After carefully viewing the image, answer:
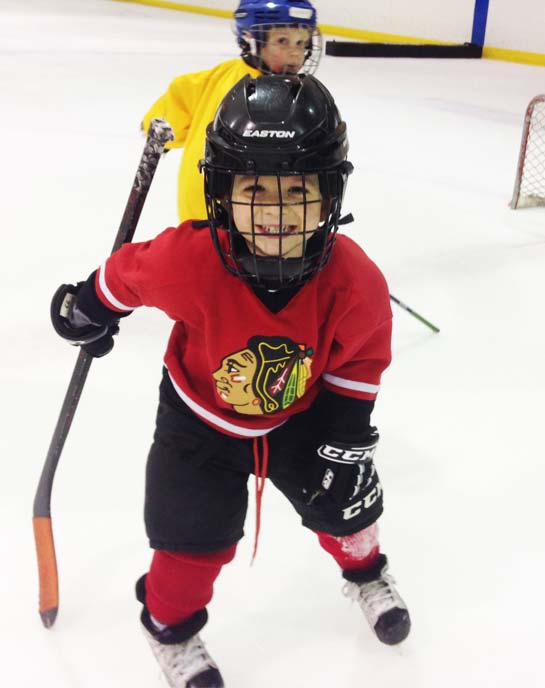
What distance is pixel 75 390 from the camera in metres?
1.25

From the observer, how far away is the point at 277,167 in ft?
2.79

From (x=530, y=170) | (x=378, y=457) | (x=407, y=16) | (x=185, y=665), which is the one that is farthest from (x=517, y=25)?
(x=185, y=665)

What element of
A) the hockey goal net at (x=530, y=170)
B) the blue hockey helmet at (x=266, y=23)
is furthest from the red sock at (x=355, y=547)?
the hockey goal net at (x=530, y=170)

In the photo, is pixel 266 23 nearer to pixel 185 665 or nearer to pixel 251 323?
pixel 251 323

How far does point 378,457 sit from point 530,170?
221cm

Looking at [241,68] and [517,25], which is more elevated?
[241,68]

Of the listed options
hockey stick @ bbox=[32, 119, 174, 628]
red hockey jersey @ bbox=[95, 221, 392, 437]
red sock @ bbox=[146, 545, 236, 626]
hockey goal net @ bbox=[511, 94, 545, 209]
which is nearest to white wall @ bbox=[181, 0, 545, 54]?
hockey goal net @ bbox=[511, 94, 545, 209]

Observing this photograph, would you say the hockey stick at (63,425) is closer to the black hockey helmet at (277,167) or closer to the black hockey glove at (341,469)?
the black hockey helmet at (277,167)

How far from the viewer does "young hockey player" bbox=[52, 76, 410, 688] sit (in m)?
0.88

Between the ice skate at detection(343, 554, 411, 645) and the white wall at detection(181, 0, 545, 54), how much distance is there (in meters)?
5.50

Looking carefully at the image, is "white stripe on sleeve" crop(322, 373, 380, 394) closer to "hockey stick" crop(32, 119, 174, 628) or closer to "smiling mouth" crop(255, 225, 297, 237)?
"smiling mouth" crop(255, 225, 297, 237)

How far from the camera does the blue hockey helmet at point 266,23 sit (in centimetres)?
143

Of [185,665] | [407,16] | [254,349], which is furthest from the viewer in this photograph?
[407,16]

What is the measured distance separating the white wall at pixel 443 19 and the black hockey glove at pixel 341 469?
18.1 feet
